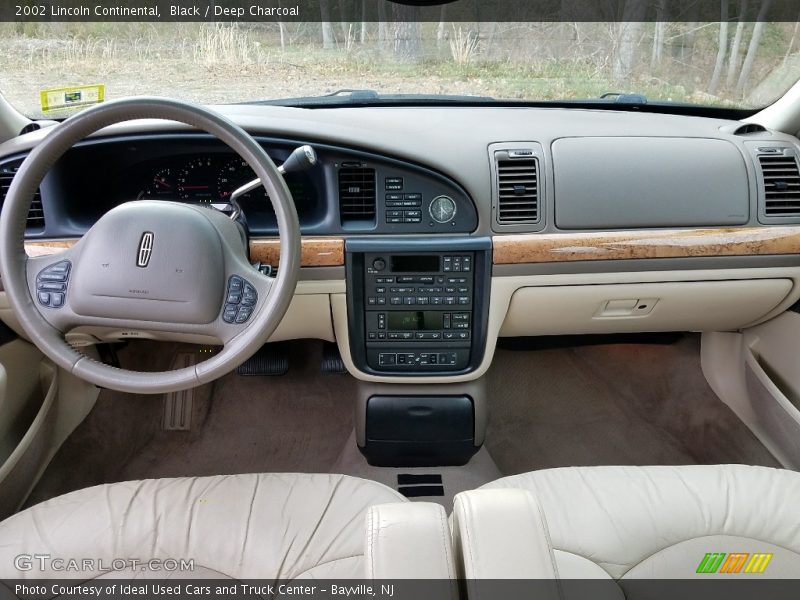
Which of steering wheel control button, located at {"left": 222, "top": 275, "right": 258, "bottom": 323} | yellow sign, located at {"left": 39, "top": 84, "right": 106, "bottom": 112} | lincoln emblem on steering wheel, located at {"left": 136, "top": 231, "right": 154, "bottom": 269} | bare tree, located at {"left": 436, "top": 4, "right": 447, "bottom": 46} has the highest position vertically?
bare tree, located at {"left": 436, "top": 4, "right": 447, "bottom": 46}

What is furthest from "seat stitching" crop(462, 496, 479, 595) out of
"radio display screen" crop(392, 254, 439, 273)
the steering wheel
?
"radio display screen" crop(392, 254, 439, 273)

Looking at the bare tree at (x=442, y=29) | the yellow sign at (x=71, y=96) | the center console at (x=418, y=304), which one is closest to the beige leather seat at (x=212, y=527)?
the center console at (x=418, y=304)

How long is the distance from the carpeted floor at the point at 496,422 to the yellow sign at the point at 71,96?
3.13ft

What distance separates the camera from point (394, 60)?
1.74 metres

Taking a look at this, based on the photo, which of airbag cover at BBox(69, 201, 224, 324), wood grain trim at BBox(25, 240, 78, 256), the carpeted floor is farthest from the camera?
the carpeted floor

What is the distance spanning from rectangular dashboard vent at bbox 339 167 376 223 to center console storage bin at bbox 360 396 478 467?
601 mm

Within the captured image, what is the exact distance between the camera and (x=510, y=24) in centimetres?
168

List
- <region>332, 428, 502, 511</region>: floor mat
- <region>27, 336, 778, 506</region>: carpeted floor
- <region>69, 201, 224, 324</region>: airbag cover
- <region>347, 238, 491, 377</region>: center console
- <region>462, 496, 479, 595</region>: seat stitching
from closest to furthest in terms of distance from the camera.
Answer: <region>462, 496, 479, 595</region>: seat stitching, <region>69, 201, 224, 324</region>: airbag cover, <region>347, 238, 491, 377</region>: center console, <region>332, 428, 502, 511</region>: floor mat, <region>27, 336, 778, 506</region>: carpeted floor

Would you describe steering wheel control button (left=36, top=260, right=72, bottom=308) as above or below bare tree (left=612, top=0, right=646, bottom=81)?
below

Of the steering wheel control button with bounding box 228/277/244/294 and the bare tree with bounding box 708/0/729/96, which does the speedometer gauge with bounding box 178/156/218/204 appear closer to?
the steering wheel control button with bounding box 228/277/244/294

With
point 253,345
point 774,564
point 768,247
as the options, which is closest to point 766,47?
point 768,247

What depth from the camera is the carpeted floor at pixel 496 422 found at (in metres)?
2.22

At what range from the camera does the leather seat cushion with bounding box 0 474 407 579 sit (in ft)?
4.01

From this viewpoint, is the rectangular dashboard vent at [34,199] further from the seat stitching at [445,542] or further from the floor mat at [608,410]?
the floor mat at [608,410]
